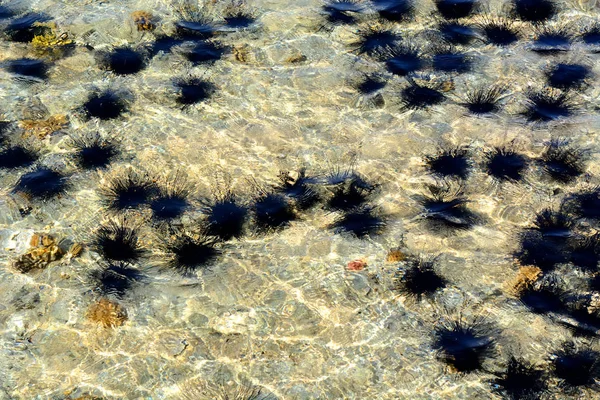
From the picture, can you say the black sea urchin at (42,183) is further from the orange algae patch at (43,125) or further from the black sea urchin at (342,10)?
the black sea urchin at (342,10)

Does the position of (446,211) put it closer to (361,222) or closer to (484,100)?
(361,222)

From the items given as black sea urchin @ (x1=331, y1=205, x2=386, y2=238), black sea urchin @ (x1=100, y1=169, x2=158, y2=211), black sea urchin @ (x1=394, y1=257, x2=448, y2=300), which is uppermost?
black sea urchin @ (x1=100, y1=169, x2=158, y2=211)

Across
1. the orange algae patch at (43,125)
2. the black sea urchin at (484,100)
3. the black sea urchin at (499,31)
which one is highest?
the black sea urchin at (499,31)

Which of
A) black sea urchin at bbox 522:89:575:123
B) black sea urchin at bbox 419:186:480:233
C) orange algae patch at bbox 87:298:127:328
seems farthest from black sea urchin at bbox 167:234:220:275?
black sea urchin at bbox 522:89:575:123

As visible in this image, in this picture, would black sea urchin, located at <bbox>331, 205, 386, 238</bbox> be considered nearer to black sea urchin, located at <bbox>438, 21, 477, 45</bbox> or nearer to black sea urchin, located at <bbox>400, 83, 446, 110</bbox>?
black sea urchin, located at <bbox>400, 83, 446, 110</bbox>

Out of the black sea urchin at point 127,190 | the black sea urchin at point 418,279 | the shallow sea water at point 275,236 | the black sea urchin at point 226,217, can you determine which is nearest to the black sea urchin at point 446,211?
the shallow sea water at point 275,236

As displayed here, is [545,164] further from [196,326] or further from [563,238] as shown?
[196,326]

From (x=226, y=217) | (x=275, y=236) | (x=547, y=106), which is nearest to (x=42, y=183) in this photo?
(x=226, y=217)

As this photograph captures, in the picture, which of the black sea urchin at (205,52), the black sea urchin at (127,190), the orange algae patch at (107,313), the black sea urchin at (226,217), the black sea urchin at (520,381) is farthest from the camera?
the black sea urchin at (205,52)
